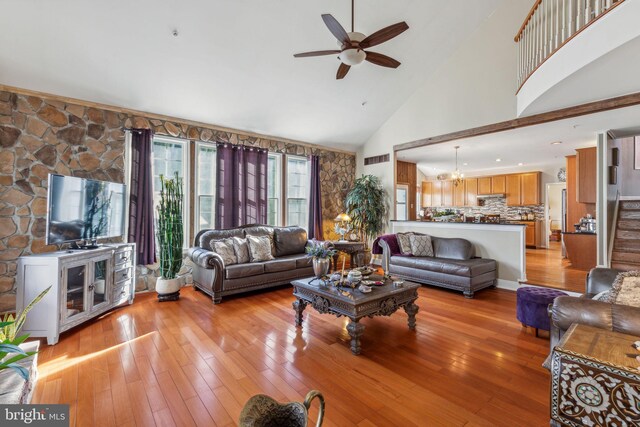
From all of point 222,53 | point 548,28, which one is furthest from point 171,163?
point 548,28

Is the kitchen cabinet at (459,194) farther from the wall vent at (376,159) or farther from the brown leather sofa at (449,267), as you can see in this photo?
the brown leather sofa at (449,267)

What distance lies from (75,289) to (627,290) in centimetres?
493

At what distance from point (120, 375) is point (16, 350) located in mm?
1528

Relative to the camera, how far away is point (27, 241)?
12.1ft

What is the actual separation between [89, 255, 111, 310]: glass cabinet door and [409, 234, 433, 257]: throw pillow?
4855 millimetres

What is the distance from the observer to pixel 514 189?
29.5 feet

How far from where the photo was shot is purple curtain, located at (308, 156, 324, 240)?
6574 mm

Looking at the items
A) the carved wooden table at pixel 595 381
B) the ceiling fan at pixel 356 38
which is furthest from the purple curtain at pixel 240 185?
the carved wooden table at pixel 595 381

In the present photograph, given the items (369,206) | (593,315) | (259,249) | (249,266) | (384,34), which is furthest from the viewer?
(369,206)

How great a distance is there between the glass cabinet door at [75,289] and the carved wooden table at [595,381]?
4155 millimetres

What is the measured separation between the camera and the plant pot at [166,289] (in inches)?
161

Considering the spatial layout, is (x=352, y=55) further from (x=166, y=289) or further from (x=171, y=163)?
(x=166, y=289)

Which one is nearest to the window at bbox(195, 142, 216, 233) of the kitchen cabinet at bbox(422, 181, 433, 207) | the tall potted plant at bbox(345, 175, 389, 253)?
the tall potted plant at bbox(345, 175, 389, 253)

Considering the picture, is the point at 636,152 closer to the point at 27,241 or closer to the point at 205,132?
the point at 205,132
